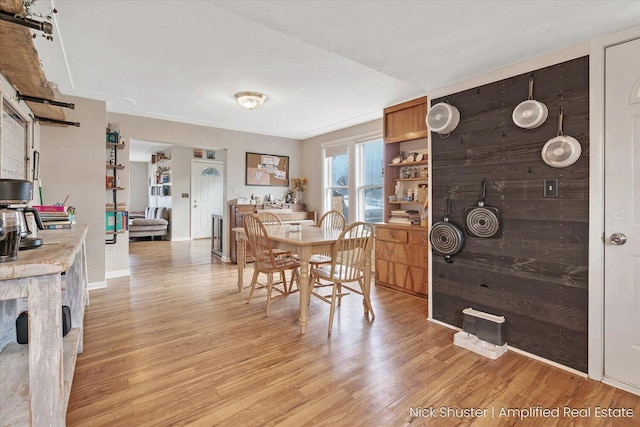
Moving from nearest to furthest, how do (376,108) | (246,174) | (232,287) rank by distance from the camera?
1. (232,287)
2. (376,108)
3. (246,174)

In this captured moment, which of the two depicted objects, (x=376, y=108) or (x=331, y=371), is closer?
(x=331, y=371)

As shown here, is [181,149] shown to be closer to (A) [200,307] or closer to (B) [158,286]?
(B) [158,286]

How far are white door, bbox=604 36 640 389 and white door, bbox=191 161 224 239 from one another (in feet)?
25.7

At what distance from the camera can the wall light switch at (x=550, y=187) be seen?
2096mm

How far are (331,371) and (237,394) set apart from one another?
593 millimetres

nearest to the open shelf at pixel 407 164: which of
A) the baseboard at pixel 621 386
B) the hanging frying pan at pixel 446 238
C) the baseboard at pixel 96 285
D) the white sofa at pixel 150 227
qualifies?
the hanging frying pan at pixel 446 238

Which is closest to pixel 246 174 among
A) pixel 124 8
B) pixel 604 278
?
pixel 124 8

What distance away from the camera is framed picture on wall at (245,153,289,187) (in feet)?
18.7

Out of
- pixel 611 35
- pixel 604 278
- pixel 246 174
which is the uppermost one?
pixel 611 35

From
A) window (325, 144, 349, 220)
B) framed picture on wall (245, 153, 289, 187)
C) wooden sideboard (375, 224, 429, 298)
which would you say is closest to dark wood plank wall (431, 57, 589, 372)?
wooden sideboard (375, 224, 429, 298)

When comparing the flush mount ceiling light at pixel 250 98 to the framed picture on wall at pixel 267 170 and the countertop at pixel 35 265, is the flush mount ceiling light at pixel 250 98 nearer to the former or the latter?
the framed picture on wall at pixel 267 170

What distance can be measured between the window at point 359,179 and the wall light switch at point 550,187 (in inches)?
107

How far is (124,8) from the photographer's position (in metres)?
2.09

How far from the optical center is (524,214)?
7.38 ft
